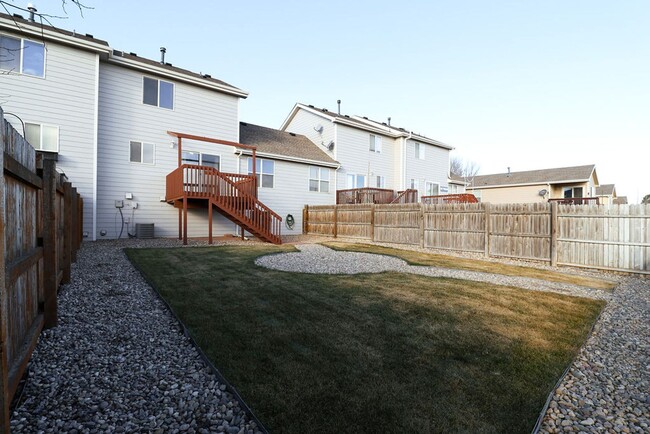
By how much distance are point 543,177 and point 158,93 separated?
3031cm

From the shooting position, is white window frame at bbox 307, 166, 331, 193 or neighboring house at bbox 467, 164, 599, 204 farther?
neighboring house at bbox 467, 164, 599, 204

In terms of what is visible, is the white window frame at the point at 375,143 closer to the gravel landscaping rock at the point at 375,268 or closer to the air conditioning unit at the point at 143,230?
the gravel landscaping rock at the point at 375,268

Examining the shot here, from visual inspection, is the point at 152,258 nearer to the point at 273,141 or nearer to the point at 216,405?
the point at 216,405

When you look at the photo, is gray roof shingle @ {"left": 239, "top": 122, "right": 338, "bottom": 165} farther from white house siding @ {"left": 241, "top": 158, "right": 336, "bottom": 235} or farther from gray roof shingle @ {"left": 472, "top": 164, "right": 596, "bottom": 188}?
gray roof shingle @ {"left": 472, "top": 164, "right": 596, "bottom": 188}

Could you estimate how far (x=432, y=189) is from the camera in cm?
2372

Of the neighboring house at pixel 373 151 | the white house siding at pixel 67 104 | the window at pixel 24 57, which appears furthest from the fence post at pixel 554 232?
the window at pixel 24 57

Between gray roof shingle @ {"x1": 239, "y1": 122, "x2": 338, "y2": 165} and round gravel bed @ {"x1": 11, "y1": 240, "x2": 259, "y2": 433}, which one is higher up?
gray roof shingle @ {"x1": 239, "y1": 122, "x2": 338, "y2": 165}

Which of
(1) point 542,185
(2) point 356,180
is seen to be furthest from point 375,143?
(1) point 542,185

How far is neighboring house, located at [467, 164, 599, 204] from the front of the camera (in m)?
25.6

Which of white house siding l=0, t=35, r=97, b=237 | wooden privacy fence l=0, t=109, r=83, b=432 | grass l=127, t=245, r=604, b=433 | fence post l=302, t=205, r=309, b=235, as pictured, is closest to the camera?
wooden privacy fence l=0, t=109, r=83, b=432

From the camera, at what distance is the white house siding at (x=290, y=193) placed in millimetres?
16188

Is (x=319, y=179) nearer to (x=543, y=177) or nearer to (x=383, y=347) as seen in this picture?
(x=383, y=347)

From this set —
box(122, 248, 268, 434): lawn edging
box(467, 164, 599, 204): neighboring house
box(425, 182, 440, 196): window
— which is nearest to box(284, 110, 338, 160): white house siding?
box(425, 182, 440, 196): window

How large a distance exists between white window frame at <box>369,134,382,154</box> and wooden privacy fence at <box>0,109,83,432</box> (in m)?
18.6
